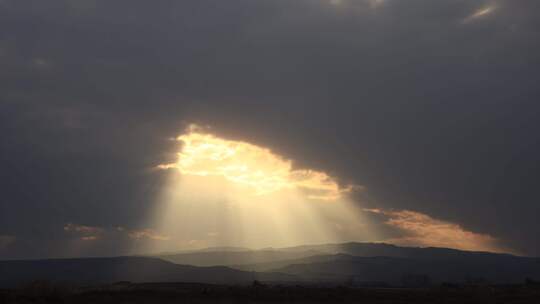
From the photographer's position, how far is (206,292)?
180ft

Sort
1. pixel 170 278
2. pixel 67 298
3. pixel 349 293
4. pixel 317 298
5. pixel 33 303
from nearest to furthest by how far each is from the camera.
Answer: pixel 33 303
pixel 67 298
pixel 317 298
pixel 349 293
pixel 170 278

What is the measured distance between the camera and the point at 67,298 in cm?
4969

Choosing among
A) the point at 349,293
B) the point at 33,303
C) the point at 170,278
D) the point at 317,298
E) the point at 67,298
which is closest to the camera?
the point at 33,303

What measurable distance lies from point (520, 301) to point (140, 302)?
3959 centimetres

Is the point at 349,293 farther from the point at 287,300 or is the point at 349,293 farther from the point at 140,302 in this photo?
the point at 140,302

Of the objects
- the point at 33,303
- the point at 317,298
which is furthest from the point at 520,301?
the point at 33,303

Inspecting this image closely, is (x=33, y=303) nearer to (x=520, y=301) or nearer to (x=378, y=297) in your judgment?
(x=378, y=297)

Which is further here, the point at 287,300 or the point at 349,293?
the point at 349,293

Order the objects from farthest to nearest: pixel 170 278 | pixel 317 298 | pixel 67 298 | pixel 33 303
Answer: pixel 170 278, pixel 317 298, pixel 67 298, pixel 33 303

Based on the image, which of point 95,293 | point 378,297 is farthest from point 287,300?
point 95,293

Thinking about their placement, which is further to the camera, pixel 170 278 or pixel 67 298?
pixel 170 278

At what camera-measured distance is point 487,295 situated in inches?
2324

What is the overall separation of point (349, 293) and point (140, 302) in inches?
940

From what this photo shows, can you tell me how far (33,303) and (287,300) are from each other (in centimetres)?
2447
